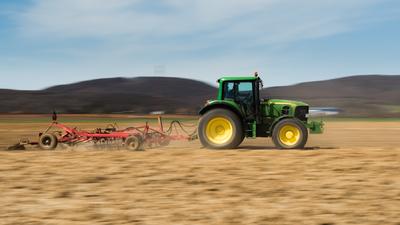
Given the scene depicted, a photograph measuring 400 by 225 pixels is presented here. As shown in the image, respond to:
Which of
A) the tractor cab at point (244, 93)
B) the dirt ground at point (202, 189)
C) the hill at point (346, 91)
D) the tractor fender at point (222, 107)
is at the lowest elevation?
the dirt ground at point (202, 189)

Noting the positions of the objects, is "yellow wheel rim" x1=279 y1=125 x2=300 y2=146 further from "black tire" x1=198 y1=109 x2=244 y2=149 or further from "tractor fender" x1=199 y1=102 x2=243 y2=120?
"tractor fender" x1=199 y1=102 x2=243 y2=120

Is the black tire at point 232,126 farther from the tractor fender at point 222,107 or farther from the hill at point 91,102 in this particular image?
the hill at point 91,102

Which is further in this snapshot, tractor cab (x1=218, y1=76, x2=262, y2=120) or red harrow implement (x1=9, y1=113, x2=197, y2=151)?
red harrow implement (x1=9, y1=113, x2=197, y2=151)

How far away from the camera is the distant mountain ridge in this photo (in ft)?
232

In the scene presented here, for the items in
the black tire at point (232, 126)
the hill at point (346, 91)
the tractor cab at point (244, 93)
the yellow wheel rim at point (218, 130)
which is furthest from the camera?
the hill at point (346, 91)

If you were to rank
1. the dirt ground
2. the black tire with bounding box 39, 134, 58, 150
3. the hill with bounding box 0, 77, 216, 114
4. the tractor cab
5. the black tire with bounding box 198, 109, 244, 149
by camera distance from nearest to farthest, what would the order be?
the dirt ground
the black tire with bounding box 198, 109, 244, 149
the tractor cab
the black tire with bounding box 39, 134, 58, 150
the hill with bounding box 0, 77, 216, 114

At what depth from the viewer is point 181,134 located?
46.4 feet

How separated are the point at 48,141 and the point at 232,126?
19.4ft

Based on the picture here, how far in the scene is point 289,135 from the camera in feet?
34.8

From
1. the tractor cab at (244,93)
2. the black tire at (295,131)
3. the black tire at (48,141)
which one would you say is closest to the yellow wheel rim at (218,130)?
the tractor cab at (244,93)

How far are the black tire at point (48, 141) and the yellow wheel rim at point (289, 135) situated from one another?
6683 millimetres

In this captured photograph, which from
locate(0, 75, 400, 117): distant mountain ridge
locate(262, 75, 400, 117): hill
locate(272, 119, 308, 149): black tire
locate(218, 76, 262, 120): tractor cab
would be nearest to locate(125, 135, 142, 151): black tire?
locate(218, 76, 262, 120): tractor cab

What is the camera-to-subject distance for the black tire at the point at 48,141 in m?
13.3

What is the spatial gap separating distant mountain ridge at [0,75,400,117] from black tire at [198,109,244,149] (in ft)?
168
